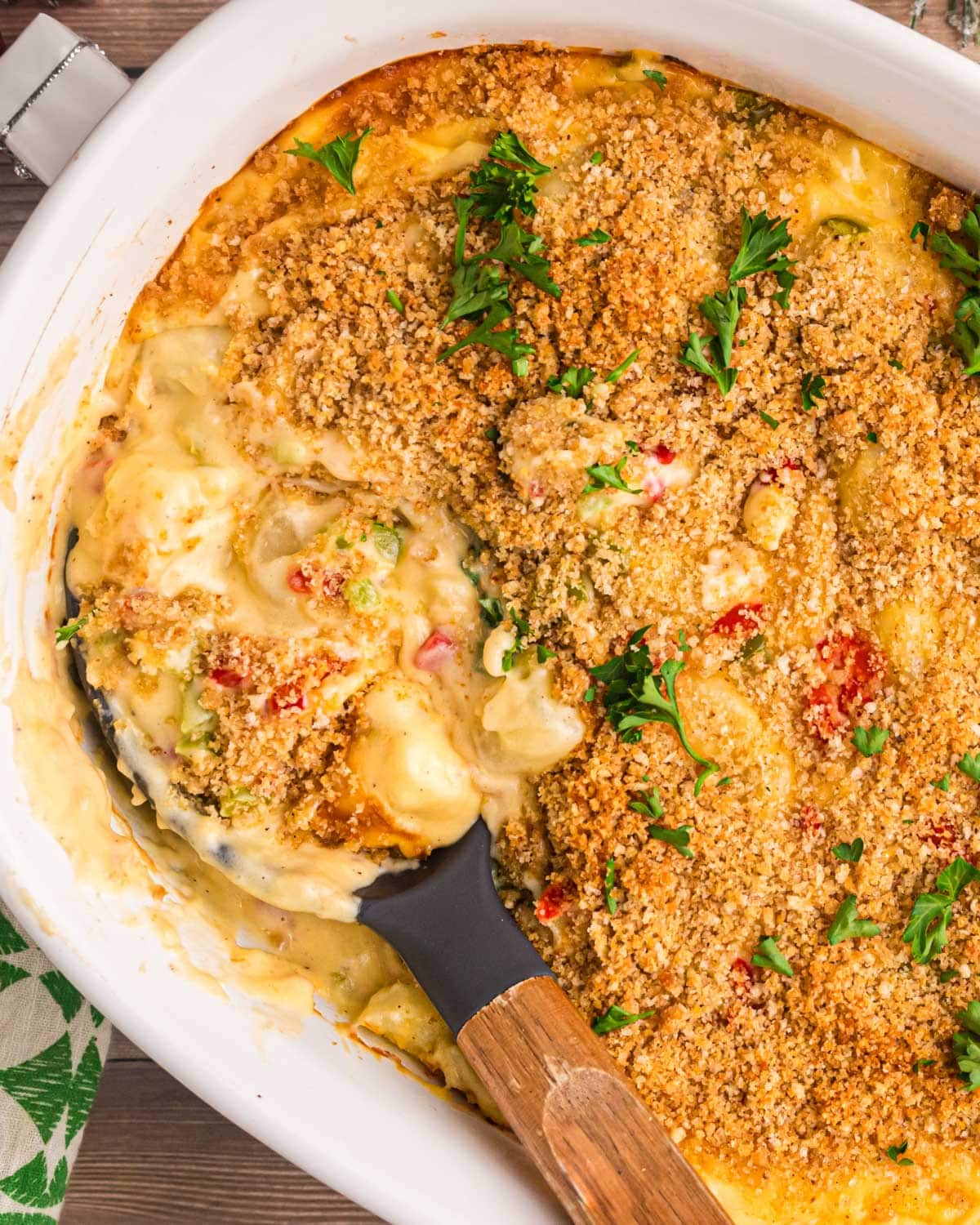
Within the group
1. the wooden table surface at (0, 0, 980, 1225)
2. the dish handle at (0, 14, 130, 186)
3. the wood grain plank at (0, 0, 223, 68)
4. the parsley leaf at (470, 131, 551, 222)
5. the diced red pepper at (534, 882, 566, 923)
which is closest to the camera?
the dish handle at (0, 14, 130, 186)

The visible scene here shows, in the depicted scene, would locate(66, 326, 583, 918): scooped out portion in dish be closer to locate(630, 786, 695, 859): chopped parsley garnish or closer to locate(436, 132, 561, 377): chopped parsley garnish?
locate(630, 786, 695, 859): chopped parsley garnish

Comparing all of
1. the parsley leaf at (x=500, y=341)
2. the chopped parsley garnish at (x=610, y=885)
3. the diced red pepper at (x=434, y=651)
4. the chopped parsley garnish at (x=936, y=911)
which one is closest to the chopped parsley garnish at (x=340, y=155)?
the parsley leaf at (x=500, y=341)

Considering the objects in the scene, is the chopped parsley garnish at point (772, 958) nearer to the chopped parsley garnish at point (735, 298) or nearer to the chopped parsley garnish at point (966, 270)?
the chopped parsley garnish at point (735, 298)

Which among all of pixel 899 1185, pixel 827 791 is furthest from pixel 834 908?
pixel 899 1185

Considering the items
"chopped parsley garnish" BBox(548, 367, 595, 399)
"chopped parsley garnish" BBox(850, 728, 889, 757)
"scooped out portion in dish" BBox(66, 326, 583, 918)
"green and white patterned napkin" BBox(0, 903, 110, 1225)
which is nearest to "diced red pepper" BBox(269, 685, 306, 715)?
"scooped out portion in dish" BBox(66, 326, 583, 918)

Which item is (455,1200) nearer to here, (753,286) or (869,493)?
(869,493)
